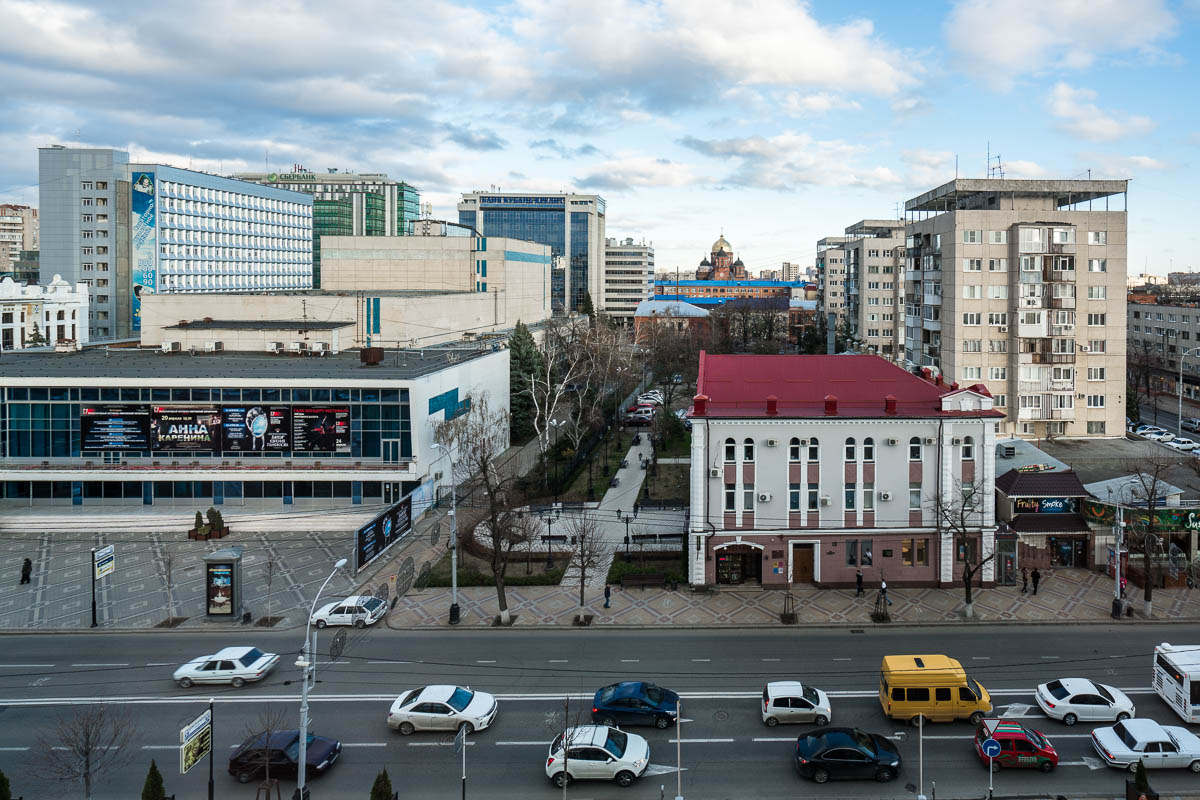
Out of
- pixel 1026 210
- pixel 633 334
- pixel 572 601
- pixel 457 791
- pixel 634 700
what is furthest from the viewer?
pixel 633 334

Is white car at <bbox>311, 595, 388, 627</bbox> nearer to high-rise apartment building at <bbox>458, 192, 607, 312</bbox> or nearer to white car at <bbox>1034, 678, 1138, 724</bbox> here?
white car at <bbox>1034, 678, 1138, 724</bbox>

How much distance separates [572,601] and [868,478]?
13.7 m

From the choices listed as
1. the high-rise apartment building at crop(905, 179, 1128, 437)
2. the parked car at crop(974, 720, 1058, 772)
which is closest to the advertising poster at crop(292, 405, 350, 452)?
the parked car at crop(974, 720, 1058, 772)

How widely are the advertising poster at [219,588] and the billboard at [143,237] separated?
3859 inches

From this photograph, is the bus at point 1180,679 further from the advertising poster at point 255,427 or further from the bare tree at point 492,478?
the advertising poster at point 255,427

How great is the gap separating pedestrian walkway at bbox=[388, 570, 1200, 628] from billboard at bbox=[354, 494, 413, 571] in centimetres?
389

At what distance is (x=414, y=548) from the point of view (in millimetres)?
45375

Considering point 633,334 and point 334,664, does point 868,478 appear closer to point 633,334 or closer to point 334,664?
point 334,664

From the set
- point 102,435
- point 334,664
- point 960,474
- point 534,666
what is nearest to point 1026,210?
point 960,474

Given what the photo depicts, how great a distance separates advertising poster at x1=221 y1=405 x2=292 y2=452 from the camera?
50469 mm

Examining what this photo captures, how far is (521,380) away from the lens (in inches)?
Answer: 2950

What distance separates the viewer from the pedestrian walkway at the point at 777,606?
35.0 metres

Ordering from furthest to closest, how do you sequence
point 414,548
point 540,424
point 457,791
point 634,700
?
1. point 540,424
2. point 414,548
3. point 634,700
4. point 457,791

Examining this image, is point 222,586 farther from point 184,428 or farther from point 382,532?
point 184,428
